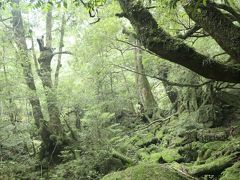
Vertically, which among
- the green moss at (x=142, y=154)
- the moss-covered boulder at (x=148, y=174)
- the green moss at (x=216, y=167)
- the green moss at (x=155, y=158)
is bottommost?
the green moss at (x=142, y=154)

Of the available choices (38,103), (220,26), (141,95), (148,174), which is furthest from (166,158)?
(38,103)

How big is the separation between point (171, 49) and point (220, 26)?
772mm

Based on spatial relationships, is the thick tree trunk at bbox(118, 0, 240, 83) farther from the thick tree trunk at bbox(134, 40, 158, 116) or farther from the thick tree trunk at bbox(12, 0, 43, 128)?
the thick tree trunk at bbox(134, 40, 158, 116)

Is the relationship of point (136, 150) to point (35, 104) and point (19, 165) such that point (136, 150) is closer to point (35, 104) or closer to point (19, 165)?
point (19, 165)

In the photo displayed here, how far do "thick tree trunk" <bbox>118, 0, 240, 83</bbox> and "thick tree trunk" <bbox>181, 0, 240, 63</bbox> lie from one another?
0.33 metres

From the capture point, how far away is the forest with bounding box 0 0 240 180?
14.6 feet

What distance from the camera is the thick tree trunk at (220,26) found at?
4168mm

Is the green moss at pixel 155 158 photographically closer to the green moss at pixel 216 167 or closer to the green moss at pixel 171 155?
the green moss at pixel 171 155

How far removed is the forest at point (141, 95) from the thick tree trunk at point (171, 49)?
0.02 metres

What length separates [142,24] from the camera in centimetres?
460

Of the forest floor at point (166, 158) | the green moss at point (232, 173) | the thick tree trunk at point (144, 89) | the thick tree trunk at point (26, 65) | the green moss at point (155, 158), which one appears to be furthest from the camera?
the thick tree trunk at point (144, 89)

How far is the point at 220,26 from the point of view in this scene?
13.9 ft

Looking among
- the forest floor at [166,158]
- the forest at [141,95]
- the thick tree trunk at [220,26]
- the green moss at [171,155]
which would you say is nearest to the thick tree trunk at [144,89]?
the forest at [141,95]

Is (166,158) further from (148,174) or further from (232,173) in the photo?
(148,174)
